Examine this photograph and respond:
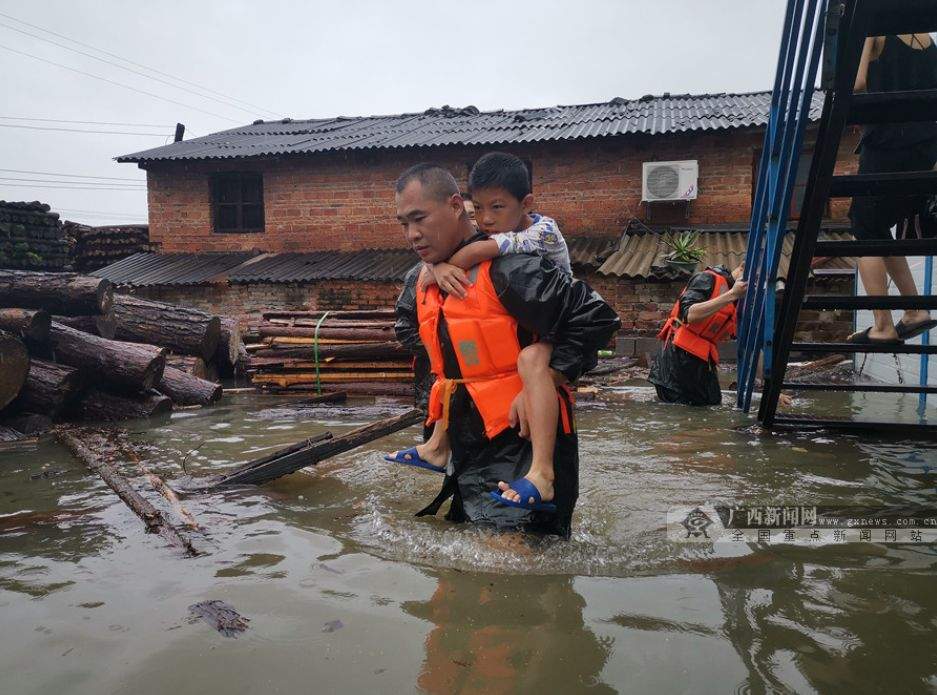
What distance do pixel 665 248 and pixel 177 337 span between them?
9.76 meters

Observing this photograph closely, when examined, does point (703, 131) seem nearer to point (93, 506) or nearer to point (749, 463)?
point (749, 463)

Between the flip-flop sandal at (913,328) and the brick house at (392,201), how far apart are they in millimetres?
8245

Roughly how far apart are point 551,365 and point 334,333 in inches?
251

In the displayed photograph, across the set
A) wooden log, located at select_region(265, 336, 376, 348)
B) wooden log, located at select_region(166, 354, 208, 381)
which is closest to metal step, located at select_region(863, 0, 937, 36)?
wooden log, located at select_region(265, 336, 376, 348)

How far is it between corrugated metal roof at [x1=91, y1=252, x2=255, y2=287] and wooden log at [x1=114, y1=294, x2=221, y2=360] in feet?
19.1

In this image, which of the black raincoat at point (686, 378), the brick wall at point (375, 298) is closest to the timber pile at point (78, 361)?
the brick wall at point (375, 298)

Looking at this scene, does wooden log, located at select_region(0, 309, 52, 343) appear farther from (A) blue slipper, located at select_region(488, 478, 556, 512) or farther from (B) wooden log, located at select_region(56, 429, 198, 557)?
(A) blue slipper, located at select_region(488, 478, 556, 512)

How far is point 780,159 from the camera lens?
14.9 ft

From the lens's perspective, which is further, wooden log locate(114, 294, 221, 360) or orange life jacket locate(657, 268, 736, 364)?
wooden log locate(114, 294, 221, 360)

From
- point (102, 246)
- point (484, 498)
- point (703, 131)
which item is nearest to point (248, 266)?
point (102, 246)

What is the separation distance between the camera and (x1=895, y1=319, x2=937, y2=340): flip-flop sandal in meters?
4.57

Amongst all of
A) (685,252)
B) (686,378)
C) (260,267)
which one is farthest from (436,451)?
(260,267)

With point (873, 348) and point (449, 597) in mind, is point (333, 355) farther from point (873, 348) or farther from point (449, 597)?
point (449, 597)

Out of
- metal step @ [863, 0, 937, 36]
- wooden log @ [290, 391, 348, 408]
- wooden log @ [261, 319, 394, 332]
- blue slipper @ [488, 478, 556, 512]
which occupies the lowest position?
wooden log @ [290, 391, 348, 408]
